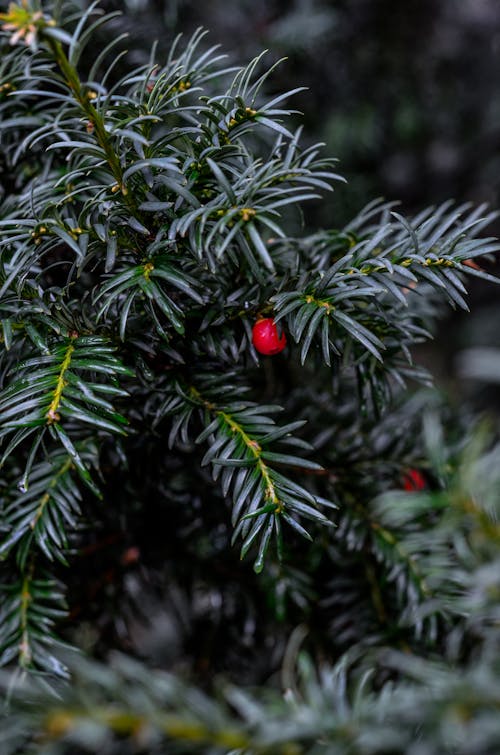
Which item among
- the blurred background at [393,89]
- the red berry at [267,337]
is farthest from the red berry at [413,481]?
the blurred background at [393,89]

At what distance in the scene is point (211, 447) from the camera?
476 mm

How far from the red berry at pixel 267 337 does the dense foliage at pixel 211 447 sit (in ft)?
0.04

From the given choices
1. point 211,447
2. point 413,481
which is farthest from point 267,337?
point 413,481

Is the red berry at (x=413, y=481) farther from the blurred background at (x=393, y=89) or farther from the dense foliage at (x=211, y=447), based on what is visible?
the blurred background at (x=393, y=89)

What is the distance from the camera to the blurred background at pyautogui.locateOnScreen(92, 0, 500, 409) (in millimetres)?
1110

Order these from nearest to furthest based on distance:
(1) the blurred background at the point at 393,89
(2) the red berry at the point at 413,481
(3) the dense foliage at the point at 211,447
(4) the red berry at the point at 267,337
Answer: (3) the dense foliage at the point at 211,447 < (4) the red berry at the point at 267,337 < (2) the red berry at the point at 413,481 < (1) the blurred background at the point at 393,89

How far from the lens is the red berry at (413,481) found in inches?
25.1

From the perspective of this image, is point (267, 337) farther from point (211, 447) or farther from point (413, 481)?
point (413, 481)

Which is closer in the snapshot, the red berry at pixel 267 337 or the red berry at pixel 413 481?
the red berry at pixel 267 337

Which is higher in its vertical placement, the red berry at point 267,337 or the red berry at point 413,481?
the red berry at point 267,337

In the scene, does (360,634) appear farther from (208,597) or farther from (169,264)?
(169,264)

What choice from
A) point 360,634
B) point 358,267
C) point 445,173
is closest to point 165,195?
point 358,267

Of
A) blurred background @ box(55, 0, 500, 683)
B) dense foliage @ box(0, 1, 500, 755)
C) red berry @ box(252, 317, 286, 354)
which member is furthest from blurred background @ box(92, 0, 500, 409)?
red berry @ box(252, 317, 286, 354)

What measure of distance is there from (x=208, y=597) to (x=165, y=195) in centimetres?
44
